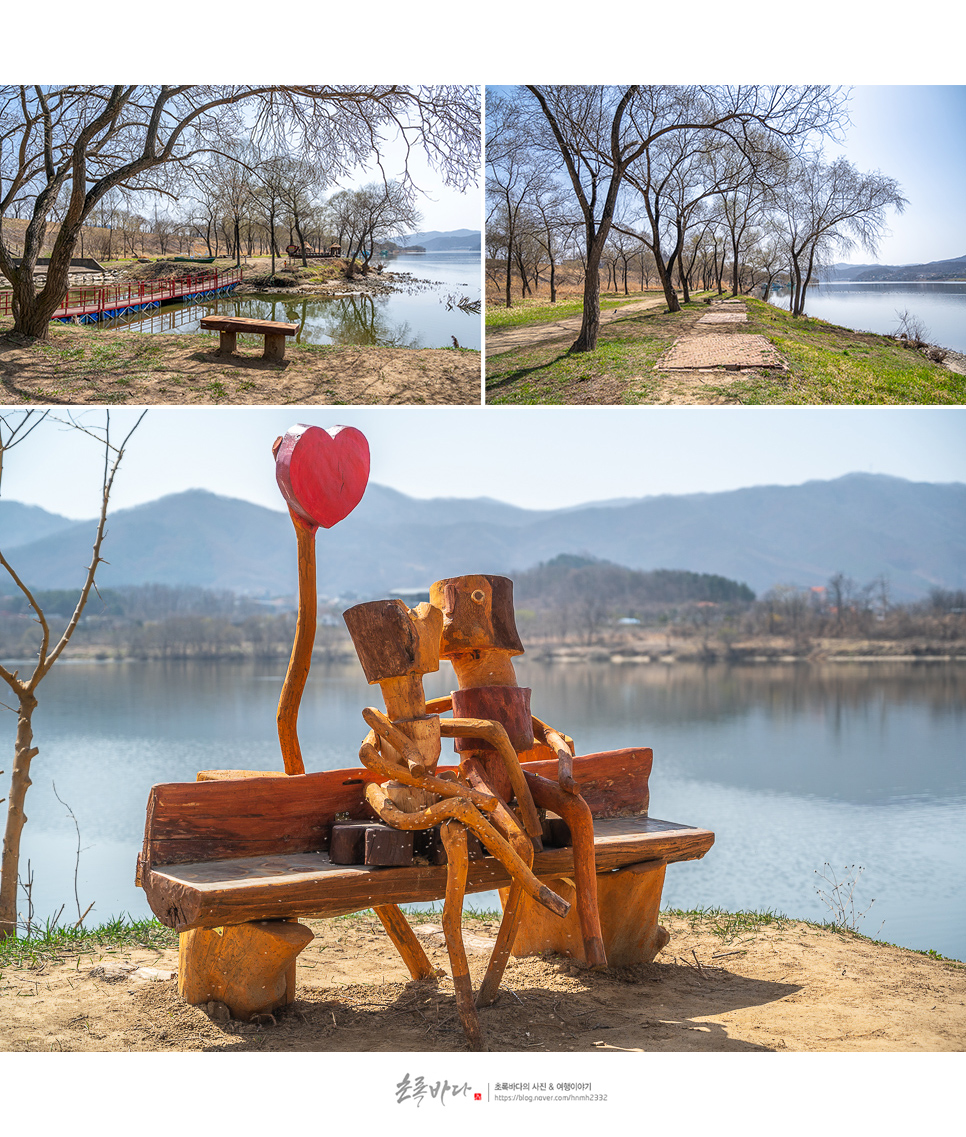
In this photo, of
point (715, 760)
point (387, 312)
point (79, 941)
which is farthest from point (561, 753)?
point (715, 760)

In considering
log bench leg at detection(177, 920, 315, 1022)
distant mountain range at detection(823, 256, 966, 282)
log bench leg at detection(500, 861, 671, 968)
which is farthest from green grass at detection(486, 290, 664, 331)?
log bench leg at detection(177, 920, 315, 1022)

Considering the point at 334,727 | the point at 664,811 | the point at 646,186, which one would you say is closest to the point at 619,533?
the point at 334,727

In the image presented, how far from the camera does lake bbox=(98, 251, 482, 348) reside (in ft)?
17.1

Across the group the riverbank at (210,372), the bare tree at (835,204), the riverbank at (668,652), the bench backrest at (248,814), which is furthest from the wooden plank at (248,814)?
the riverbank at (668,652)

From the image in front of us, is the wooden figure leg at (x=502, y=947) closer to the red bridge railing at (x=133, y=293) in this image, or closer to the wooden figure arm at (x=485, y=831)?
the wooden figure arm at (x=485, y=831)

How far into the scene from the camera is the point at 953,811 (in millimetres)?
10727

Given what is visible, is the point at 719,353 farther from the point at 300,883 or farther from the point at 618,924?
the point at 300,883

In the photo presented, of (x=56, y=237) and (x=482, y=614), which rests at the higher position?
(x=56, y=237)

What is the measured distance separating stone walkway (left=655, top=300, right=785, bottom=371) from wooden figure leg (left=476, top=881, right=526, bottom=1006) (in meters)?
3.69

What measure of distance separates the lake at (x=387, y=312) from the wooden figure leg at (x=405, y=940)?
10.8 ft

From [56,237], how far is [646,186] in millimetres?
3588

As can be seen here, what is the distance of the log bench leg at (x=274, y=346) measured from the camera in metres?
6.23

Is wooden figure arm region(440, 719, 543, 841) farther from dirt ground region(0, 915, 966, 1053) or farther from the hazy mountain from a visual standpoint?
the hazy mountain

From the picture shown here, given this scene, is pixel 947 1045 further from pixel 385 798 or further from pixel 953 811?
pixel 953 811
